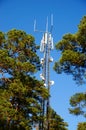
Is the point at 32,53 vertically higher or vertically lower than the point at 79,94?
higher

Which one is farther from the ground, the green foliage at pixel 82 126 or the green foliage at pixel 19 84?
the green foliage at pixel 19 84

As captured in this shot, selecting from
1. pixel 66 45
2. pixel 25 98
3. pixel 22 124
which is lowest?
pixel 22 124

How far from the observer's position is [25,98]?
28.4 m

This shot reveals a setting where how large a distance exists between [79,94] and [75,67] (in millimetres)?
1689

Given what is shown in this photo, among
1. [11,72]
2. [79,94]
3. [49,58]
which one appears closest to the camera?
[79,94]

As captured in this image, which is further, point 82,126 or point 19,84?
point 19,84

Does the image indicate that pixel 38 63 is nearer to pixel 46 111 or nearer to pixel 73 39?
pixel 46 111

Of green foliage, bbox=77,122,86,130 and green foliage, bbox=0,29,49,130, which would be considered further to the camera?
green foliage, bbox=0,29,49,130

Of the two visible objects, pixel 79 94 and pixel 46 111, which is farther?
pixel 46 111

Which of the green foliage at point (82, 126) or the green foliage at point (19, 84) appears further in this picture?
the green foliage at point (19, 84)

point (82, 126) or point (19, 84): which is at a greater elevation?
point (19, 84)

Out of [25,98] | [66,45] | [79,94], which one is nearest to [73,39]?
[66,45]

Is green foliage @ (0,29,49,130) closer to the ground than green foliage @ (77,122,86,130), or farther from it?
farther from it

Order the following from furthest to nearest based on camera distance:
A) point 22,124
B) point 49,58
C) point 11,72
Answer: point 49,58
point 11,72
point 22,124
